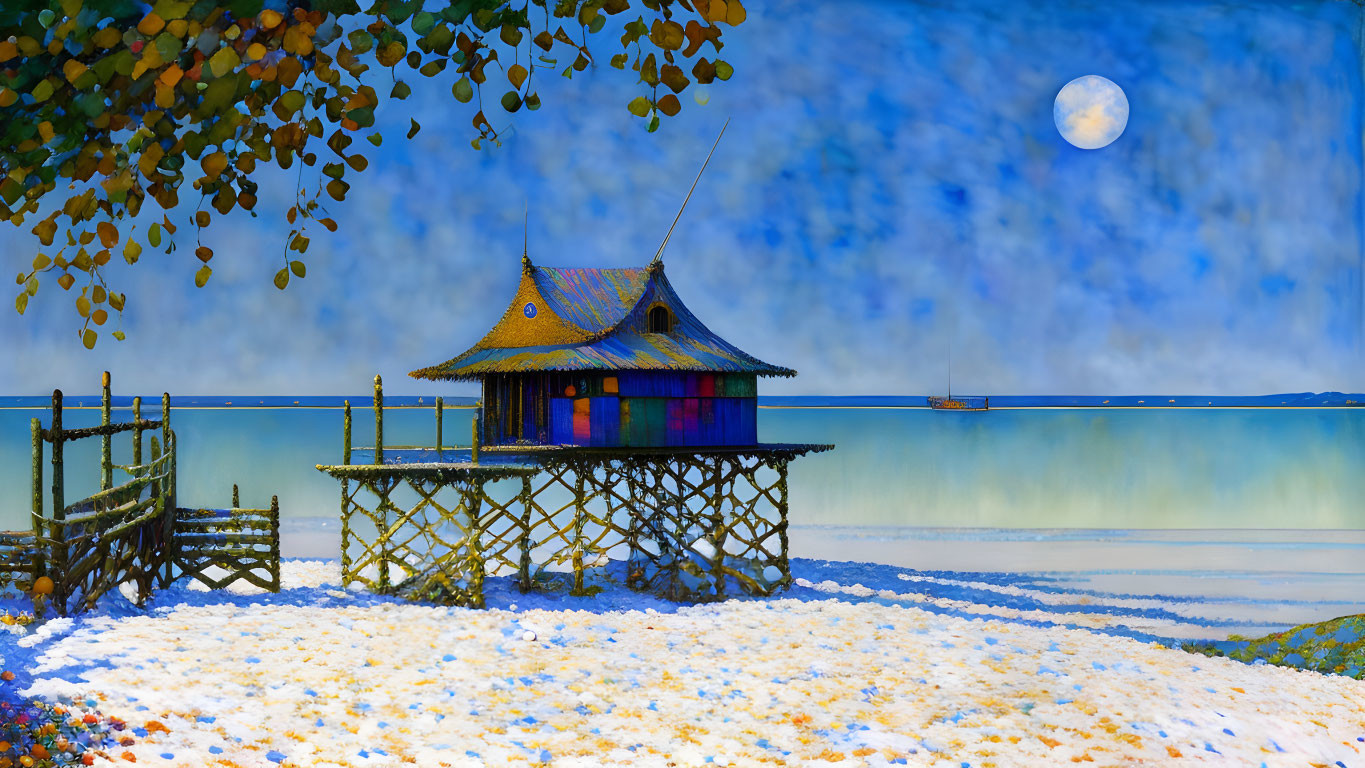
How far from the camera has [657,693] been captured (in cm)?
1305

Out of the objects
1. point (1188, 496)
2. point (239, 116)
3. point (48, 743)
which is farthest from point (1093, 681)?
point (1188, 496)

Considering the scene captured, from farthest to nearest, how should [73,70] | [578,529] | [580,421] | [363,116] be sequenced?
1. [578,529]
2. [580,421]
3. [363,116]
4. [73,70]

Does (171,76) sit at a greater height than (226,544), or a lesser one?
greater

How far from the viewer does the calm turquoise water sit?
44.3 metres

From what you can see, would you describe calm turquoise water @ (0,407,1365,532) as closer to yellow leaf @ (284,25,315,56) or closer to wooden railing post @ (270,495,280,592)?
wooden railing post @ (270,495,280,592)

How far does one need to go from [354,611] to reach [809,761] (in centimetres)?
1029

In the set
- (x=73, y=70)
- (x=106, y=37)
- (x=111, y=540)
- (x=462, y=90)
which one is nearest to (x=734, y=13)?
(x=462, y=90)

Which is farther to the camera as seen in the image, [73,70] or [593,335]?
[593,335]

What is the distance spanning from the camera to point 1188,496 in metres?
51.3

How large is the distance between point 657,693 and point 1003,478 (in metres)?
50.5

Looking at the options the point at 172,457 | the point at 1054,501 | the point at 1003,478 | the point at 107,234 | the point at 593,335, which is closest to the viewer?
the point at 107,234

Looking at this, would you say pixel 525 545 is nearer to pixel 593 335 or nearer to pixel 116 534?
pixel 593 335

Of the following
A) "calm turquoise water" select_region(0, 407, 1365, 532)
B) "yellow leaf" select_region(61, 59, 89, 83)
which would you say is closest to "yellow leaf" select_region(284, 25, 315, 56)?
"yellow leaf" select_region(61, 59, 89, 83)

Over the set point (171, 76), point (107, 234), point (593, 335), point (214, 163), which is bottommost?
point (107, 234)
